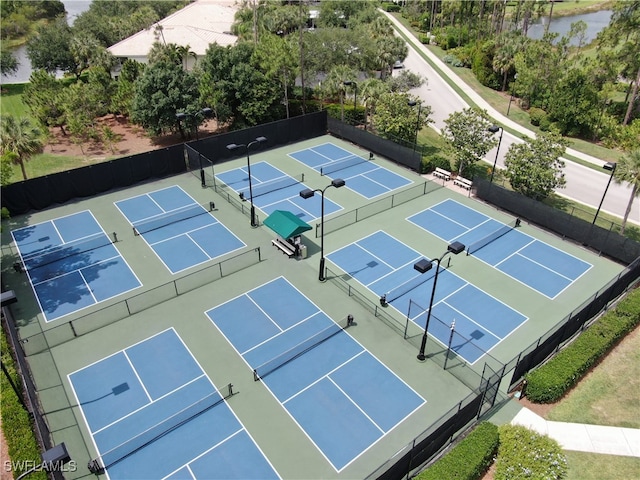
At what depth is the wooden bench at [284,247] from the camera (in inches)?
965

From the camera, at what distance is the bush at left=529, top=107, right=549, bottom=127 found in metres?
45.4

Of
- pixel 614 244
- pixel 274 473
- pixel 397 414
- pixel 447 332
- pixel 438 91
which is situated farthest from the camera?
pixel 438 91

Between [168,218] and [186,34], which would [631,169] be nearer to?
[168,218]

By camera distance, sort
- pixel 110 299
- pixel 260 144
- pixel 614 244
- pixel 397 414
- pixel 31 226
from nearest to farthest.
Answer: pixel 397 414, pixel 110 299, pixel 614 244, pixel 31 226, pixel 260 144

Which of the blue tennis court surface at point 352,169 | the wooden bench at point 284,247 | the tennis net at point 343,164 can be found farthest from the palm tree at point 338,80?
the wooden bench at point 284,247

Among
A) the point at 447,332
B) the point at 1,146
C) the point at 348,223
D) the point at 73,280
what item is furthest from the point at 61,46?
the point at 447,332

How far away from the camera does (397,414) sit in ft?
54.1

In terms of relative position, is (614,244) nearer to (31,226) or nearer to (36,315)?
(36,315)

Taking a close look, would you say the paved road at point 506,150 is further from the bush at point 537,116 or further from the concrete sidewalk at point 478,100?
the bush at point 537,116

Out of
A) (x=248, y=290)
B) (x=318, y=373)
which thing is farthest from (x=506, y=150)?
(x=318, y=373)

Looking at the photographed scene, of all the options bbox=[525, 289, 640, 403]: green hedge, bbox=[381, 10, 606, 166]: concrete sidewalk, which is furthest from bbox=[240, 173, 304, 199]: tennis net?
bbox=[381, 10, 606, 166]: concrete sidewalk

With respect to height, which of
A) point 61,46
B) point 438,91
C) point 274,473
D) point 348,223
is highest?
point 61,46

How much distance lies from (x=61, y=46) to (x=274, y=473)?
59.3m

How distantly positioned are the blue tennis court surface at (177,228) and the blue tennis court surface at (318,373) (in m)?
4.66
